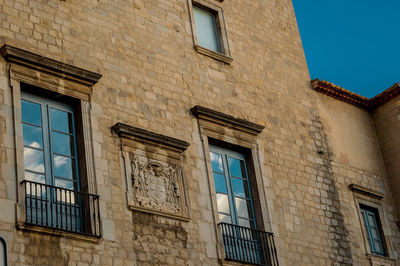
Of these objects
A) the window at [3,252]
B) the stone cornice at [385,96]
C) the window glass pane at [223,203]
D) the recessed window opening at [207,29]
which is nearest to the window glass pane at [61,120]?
the window at [3,252]

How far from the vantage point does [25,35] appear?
1257 cm

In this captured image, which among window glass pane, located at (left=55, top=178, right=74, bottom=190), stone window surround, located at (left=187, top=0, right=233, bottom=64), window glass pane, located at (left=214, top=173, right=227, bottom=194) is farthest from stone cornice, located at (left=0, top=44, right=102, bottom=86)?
stone window surround, located at (left=187, top=0, right=233, bottom=64)

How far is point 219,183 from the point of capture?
14.3 meters

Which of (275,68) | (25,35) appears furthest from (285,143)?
(25,35)

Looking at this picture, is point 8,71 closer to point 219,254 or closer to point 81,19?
point 81,19

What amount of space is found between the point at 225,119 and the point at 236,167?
0.98 m

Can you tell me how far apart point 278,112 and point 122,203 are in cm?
524

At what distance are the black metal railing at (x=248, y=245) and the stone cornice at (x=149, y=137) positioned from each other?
62.4 inches

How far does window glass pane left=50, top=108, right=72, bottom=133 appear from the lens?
1240 cm

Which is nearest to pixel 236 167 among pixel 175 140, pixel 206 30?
pixel 175 140

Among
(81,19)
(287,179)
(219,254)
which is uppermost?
(81,19)

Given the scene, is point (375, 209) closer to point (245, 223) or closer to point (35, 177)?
point (245, 223)

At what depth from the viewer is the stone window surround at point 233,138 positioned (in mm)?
14305

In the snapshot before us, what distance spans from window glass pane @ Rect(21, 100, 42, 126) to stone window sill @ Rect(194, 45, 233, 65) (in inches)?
169
